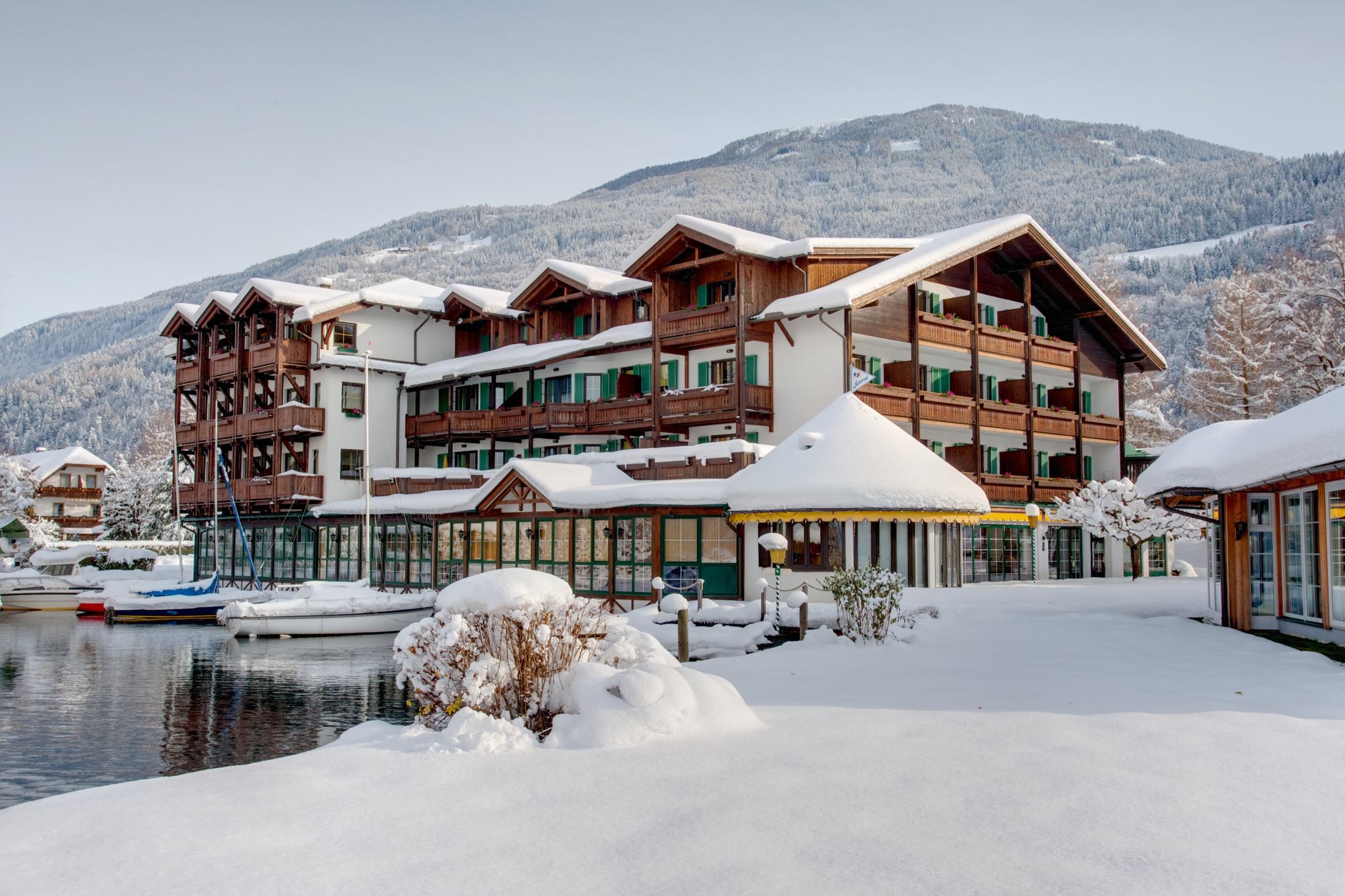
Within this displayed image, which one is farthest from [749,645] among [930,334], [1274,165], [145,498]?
[1274,165]

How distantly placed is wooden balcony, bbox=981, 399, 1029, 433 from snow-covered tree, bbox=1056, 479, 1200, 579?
351 centimetres

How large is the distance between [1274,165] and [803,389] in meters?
151

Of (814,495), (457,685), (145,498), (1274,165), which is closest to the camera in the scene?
(457,685)

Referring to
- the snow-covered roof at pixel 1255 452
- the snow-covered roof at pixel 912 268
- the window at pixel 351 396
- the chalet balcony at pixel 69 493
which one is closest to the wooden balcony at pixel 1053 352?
the snow-covered roof at pixel 912 268

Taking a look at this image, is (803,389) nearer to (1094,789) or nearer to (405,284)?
(405,284)

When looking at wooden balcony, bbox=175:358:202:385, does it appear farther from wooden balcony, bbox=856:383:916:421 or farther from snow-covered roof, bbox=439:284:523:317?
wooden balcony, bbox=856:383:916:421

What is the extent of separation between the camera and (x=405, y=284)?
5116cm

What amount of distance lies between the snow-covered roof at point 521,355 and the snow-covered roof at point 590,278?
1401 mm

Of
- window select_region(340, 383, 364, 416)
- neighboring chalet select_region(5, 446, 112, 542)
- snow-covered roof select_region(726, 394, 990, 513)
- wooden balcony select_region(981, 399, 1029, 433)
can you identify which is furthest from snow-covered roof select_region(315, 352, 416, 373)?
neighboring chalet select_region(5, 446, 112, 542)

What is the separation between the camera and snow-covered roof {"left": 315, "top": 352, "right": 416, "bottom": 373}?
4681 centimetres

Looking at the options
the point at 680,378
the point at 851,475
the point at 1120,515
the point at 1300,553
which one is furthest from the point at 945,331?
the point at 1300,553

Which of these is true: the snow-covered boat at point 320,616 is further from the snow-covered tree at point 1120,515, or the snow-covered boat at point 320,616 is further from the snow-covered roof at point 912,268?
the snow-covered tree at point 1120,515

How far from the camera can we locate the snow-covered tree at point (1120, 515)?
36156 mm

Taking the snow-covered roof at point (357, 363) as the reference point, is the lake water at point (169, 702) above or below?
below
